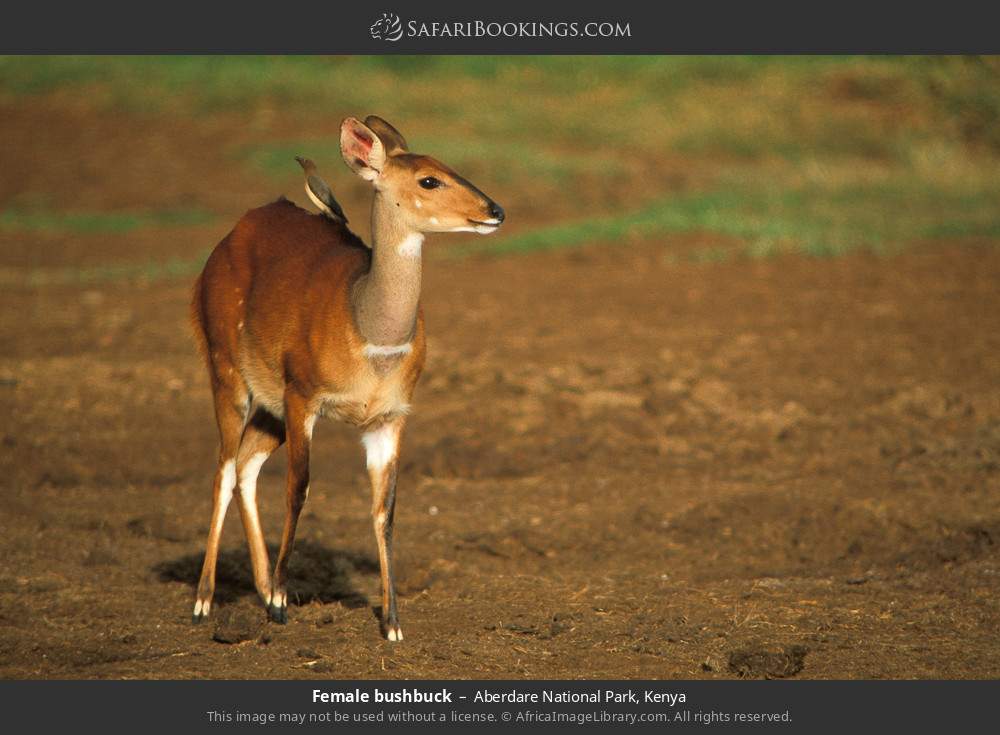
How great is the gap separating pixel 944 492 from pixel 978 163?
12646mm

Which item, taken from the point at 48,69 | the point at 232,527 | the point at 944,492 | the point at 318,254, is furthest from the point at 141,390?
the point at 48,69

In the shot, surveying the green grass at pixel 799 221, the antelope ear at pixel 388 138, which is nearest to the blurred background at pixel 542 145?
the green grass at pixel 799 221

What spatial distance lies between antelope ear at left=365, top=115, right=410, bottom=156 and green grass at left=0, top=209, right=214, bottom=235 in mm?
11956

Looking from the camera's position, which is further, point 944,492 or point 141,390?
point 141,390

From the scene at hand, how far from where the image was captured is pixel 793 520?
7973mm

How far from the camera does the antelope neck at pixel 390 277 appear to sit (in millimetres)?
5824

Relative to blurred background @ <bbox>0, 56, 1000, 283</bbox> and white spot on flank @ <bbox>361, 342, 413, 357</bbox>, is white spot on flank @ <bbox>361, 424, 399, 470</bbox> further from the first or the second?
blurred background @ <bbox>0, 56, 1000, 283</bbox>

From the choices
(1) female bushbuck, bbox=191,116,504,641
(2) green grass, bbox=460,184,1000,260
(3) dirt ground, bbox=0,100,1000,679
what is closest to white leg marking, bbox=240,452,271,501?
(1) female bushbuck, bbox=191,116,504,641

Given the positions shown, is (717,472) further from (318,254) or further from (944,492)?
(318,254)

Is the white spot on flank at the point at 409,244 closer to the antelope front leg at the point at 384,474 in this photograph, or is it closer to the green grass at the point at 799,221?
the antelope front leg at the point at 384,474

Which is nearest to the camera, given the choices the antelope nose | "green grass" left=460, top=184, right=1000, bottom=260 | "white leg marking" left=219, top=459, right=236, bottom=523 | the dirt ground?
the antelope nose

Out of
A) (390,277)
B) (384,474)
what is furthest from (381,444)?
(390,277)

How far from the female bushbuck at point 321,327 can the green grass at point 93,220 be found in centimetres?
1098

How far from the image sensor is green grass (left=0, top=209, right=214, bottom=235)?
1741 centimetres
